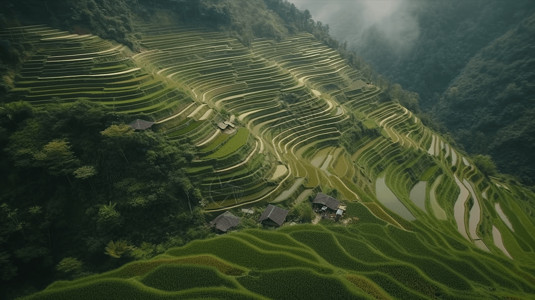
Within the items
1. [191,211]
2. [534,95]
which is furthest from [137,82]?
[534,95]

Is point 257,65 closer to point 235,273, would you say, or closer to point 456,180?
point 456,180

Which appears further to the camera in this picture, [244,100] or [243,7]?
[243,7]

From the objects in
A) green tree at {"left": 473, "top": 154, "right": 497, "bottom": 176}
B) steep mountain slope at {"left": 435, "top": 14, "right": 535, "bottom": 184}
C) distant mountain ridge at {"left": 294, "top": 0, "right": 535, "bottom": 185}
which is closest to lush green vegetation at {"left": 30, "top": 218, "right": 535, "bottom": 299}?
green tree at {"left": 473, "top": 154, "right": 497, "bottom": 176}

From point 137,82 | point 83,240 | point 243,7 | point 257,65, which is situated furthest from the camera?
point 243,7

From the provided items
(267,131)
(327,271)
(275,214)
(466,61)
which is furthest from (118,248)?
(466,61)

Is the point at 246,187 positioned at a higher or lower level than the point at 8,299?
higher

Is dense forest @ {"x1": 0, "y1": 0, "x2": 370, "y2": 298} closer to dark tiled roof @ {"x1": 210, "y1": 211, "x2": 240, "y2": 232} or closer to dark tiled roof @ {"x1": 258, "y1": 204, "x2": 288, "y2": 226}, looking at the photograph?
dark tiled roof @ {"x1": 210, "y1": 211, "x2": 240, "y2": 232}
